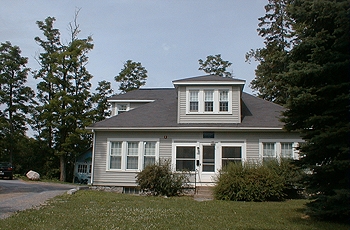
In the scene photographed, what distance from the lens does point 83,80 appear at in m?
33.3

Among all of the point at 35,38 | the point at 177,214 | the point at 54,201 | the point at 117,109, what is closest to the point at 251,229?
the point at 177,214

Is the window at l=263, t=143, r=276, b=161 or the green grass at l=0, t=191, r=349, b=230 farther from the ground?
the window at l=263, t=143, r=276, b=161

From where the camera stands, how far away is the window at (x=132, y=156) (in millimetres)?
18069

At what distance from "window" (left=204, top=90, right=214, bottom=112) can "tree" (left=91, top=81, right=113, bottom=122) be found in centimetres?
1738

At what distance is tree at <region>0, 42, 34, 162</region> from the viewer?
34.5 metres

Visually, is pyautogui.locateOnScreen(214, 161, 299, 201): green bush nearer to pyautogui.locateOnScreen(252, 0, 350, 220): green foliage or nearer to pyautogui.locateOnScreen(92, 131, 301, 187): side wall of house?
pyautogui.locateOnScreen(92, 131, 301, 187): side wall of house

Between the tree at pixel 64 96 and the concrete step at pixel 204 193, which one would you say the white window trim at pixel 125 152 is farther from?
the tree at pixel 64 96

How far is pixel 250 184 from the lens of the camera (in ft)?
45.4

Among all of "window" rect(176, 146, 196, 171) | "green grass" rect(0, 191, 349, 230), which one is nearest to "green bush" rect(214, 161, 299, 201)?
"green grass" rect(0, 191, 349, 230)

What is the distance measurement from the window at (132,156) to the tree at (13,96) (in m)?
20.9

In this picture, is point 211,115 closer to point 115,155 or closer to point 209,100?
point 209,100

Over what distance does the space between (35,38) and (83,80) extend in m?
5.90

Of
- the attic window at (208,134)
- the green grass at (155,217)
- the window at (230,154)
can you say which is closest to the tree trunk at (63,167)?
the attic window at (208,134)

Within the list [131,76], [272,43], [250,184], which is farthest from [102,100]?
[250,184]
